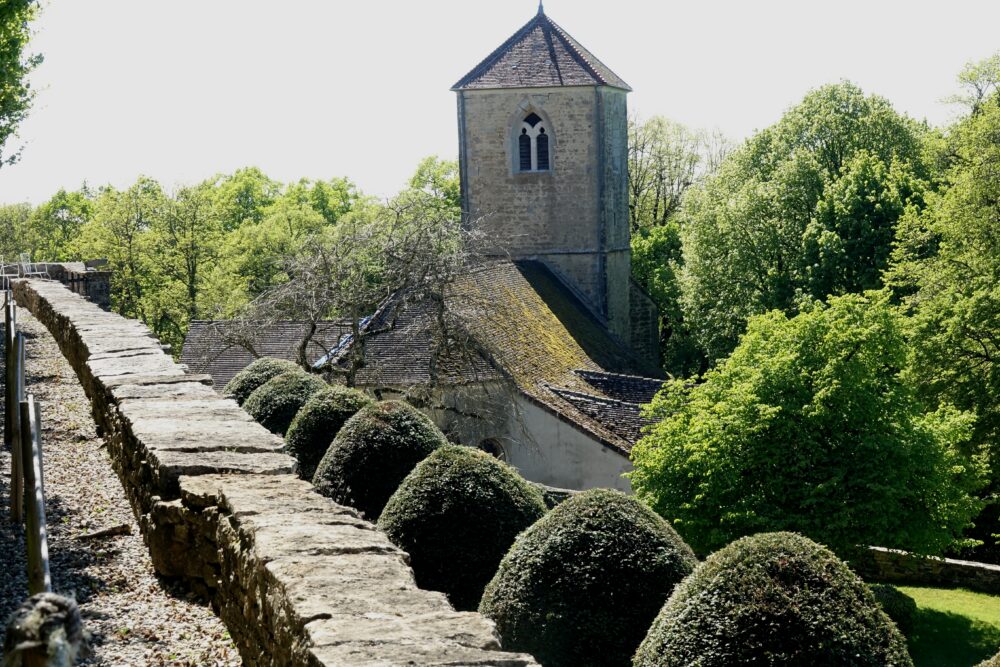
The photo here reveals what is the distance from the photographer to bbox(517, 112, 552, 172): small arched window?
35.5 metres

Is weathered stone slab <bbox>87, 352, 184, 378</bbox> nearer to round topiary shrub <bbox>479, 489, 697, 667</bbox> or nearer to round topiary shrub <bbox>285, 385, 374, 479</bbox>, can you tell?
round topiary shrub <bbox>285, 385, 374, 479</bbox>

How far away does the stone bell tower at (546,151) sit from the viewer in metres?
35.1

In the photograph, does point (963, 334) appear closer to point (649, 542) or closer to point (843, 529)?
point (843, 529)

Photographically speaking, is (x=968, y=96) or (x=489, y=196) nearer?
(x=489, y=196)

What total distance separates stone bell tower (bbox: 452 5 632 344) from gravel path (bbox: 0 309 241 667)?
83.3 feet

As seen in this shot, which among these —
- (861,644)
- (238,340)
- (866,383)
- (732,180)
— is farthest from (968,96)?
(861,644)

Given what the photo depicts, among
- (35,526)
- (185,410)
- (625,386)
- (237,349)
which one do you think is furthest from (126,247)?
(35,526)

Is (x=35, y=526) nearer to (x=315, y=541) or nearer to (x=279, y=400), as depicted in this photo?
(x=315, y=541)

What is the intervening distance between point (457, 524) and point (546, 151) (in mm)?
25925

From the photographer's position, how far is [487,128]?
116ft

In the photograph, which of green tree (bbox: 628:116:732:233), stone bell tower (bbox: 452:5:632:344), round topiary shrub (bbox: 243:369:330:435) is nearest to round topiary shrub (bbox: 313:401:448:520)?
round topiary shrub (bbox: 243:369:330:435)

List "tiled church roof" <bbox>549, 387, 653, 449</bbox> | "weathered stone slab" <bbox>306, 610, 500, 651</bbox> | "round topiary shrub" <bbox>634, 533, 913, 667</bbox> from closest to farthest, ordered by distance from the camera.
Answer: "weathered stone slab" <bbox>306, 610, 500, 651</bbox> → "round topiary shrub" <bbox>634, 533, 913, 667</bbox> → "tiled church roof" <bbox>549, 387, 653, 449</bbox>

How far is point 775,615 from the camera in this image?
780 cm

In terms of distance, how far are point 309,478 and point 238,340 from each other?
30.7ft
